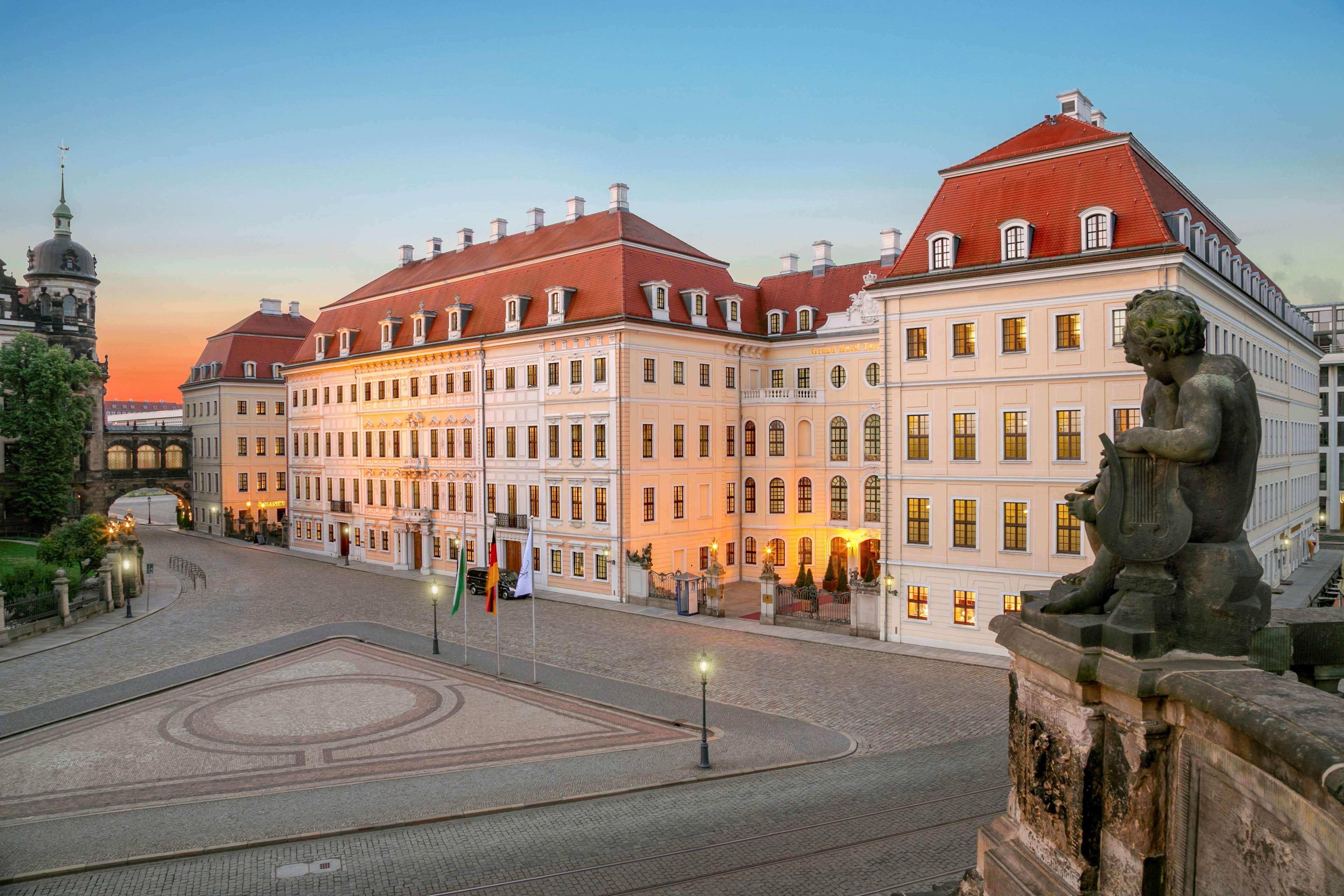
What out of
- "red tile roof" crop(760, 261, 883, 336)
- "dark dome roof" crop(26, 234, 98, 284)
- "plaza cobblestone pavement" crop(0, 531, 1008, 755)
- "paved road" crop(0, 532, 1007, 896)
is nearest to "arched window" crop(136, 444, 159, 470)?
"dark dome roof" crop(26, 234, 98, 284)

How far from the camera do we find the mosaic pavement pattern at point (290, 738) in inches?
700

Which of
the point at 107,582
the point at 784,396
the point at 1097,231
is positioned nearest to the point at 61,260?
the point at 107,582

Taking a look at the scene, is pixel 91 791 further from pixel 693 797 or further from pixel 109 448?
pixel 109 448

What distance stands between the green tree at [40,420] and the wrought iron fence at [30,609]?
1327 inches

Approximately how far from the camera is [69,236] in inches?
2958

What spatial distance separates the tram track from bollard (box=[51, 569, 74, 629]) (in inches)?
1168

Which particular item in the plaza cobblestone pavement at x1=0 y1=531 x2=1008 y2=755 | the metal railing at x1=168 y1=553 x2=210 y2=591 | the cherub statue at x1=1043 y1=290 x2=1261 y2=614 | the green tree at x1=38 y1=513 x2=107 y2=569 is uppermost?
the cherub statue at x1=1043 y1=290 x2=1261 y2=614

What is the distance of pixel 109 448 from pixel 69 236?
60.8 ft

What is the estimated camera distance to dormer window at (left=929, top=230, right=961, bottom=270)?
97.5 ft

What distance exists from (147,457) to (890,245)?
69.3m

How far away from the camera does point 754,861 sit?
536 inches

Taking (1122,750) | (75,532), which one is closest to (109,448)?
(75,532)

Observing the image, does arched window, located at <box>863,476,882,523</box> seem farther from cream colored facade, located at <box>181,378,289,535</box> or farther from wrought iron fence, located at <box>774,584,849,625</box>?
cream colored facade, located at <box>181,378,289,535</box>

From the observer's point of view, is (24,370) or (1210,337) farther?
(24,370)
